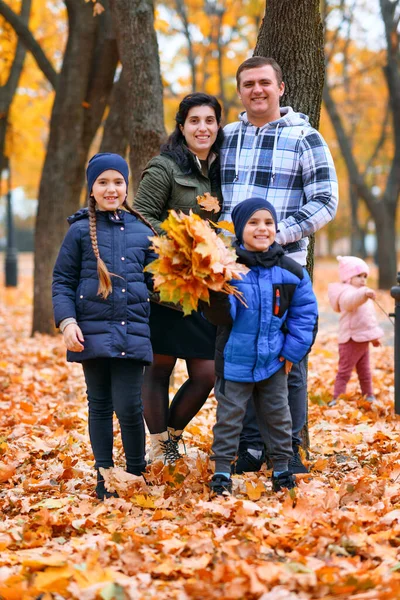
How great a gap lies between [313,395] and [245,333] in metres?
3.50

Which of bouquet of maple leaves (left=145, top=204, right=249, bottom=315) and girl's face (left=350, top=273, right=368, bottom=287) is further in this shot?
girl's face (left=350, top=273, right=368, bottom=287)

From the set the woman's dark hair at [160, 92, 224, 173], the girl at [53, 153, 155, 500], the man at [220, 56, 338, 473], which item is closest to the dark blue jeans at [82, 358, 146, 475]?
the girl at [53, 153, 155, 500]

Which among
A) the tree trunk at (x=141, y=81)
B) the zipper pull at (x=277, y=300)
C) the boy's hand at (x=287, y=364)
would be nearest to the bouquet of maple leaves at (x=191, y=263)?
the zipper pull at (x=277, y=300)

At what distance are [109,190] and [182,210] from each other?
517mm

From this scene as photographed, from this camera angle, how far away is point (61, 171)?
11086 mm

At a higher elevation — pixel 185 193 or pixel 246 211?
pixel 185 193

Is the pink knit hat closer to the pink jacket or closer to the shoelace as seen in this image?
the pink jacket

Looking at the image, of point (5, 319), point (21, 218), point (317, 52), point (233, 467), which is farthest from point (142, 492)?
point (21, 218)

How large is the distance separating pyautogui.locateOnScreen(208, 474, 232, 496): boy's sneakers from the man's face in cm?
205

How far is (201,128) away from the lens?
4.23 m

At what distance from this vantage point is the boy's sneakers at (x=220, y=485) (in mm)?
3895

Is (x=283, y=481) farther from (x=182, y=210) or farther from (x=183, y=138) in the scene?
(x=183, y=138)

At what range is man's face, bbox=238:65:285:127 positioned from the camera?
13.6 feet

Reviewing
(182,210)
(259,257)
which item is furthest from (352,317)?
(259,257)
